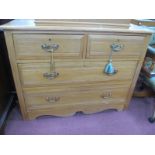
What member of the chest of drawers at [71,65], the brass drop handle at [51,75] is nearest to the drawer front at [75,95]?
the chest of drawers at [71,65]

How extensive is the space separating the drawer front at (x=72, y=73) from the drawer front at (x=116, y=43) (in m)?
0.09

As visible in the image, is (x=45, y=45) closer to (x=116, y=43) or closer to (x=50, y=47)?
(x=50, y=47)

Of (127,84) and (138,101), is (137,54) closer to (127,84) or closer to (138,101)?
(127,84)

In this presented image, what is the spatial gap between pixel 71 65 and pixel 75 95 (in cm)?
32

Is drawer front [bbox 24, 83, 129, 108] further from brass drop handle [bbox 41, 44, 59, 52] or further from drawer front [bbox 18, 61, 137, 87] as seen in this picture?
brass drop handle [bbox 41, 44, 59, 52]

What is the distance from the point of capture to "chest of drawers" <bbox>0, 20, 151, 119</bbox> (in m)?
1.03

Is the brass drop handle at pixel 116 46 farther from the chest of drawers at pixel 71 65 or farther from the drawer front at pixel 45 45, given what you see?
the drawer front at pixel 45 45

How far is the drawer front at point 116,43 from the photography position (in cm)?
110

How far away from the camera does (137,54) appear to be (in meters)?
1.23

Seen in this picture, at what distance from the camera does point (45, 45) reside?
104 centimetres

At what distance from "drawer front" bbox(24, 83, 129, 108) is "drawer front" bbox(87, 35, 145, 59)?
12.7 inches
